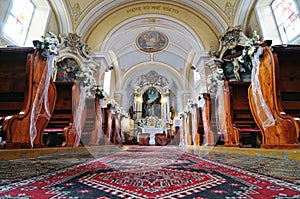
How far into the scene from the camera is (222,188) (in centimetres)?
59

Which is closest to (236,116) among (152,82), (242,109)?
(242,109)

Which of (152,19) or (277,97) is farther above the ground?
(152,19)

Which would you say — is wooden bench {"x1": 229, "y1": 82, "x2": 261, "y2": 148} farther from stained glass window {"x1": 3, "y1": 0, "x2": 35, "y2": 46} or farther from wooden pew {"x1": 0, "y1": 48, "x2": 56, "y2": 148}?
stained glass window {"x1": 3, "y1": 0, "x2": 35, "y2": 46}

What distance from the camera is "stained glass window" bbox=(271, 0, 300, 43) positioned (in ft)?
15.2

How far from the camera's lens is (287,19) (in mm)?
5016

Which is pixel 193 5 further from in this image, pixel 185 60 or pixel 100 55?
pixel 100 55

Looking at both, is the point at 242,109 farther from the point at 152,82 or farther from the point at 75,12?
the point at 152,82

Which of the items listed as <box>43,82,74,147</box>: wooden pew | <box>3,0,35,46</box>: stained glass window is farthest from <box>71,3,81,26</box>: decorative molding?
<box>43,82,74,147</box>: wooden pew

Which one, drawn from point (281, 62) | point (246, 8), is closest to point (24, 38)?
point (281, 62)

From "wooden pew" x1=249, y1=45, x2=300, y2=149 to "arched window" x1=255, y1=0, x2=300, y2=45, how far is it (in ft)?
10.9

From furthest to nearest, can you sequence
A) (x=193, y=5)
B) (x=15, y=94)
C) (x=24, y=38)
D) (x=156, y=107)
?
(x=156, y=107) → (x=193, y=5) → (x=24, y=38) → (x=15, y=94)

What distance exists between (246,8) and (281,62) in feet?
16.5

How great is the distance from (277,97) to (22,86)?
264cm

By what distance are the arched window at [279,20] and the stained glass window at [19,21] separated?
7049 millimetres
